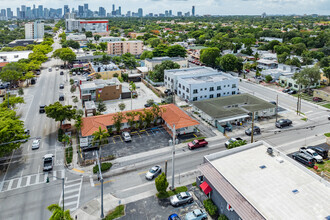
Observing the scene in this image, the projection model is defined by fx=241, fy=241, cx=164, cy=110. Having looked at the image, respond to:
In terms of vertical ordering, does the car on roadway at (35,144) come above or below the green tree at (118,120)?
below

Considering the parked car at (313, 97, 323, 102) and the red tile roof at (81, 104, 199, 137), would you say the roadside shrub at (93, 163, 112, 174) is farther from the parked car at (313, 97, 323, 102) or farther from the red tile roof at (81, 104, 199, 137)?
the parked car at (313, 97, 323, 102)

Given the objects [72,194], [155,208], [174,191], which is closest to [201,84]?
[174,191]

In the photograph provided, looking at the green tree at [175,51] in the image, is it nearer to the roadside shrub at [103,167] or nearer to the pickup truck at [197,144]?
the pickup truck at [197,144]

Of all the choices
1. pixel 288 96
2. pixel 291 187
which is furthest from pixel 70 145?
pixel 288 96

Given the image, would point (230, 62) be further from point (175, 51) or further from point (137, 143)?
point (137, 143)

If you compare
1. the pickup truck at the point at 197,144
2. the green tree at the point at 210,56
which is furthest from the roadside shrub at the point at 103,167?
the green tree at the point at 210,56

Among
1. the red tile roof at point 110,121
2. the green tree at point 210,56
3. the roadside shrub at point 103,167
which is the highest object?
the green tree at point 210,56

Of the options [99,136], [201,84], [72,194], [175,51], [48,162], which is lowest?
[72,194]
